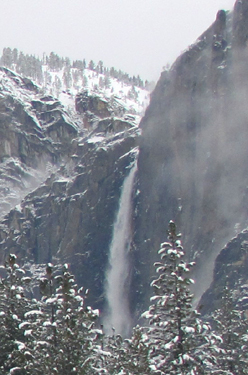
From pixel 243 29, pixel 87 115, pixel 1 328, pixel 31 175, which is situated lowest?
pixel 1 328

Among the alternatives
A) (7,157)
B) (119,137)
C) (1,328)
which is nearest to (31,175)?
(7,157)

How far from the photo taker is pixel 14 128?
152m

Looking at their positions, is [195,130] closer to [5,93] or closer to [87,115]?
[87,115]

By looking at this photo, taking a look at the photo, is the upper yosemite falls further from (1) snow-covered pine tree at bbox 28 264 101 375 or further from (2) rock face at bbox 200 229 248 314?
(1) snow-covered pine tree at bbox 28 264 101 375

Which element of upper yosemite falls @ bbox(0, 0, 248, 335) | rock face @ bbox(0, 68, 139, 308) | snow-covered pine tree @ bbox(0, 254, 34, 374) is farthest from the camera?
rock face @ bbox(0, 68, 139, 308)

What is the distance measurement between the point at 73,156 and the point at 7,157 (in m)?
23.7

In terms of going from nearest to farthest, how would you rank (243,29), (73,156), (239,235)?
1. (239,235)
2. (243,29)
3. (73,156)

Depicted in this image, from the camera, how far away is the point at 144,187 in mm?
109062

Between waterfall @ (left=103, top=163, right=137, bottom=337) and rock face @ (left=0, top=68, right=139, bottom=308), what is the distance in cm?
133

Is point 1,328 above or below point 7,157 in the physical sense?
below

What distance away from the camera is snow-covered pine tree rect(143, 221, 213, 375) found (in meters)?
26.3

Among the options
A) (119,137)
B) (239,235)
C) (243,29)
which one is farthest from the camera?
(119,137)

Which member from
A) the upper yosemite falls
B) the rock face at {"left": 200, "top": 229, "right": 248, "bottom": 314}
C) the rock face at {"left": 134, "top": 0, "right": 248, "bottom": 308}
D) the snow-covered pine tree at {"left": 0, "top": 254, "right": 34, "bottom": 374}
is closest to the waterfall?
the upper yosemite falls

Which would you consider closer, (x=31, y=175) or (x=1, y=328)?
(x=1, y=328)
